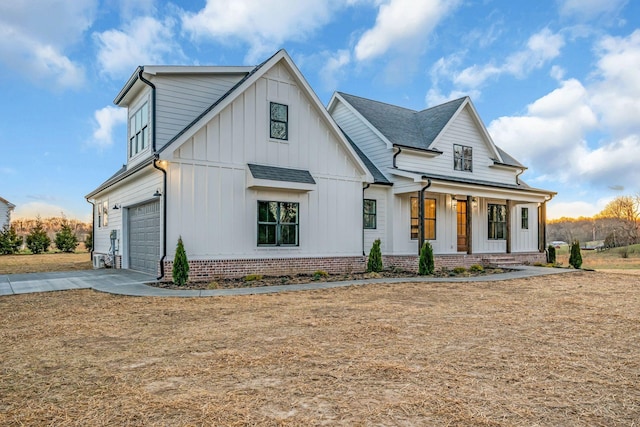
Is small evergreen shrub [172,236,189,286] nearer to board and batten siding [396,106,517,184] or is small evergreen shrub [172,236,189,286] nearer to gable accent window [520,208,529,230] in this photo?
board and batten siding [396,106,517,184]

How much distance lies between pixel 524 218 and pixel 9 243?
3622 centimetres

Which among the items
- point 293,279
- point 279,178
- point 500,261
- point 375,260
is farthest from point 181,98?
point 500,261

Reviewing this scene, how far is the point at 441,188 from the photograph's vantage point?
16219mm

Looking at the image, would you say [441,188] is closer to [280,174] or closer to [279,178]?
[280,174]

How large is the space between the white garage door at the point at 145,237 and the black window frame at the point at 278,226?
3137 millimetres

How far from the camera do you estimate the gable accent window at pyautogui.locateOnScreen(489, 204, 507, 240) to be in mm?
20156

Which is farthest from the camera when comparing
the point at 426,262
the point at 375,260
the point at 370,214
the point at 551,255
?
the point at 551,255

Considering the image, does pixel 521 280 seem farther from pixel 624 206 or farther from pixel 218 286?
pixel 624 206

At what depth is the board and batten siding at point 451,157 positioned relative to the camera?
709 inches

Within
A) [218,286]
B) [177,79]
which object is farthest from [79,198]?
[218,286]

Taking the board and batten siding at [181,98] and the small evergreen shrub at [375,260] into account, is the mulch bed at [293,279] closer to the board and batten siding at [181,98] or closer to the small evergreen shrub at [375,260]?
the small evergreen shrub at [375,260]

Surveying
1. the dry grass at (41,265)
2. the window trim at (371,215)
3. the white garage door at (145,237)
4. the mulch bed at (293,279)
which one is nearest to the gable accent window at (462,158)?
the window trim at (371,215)

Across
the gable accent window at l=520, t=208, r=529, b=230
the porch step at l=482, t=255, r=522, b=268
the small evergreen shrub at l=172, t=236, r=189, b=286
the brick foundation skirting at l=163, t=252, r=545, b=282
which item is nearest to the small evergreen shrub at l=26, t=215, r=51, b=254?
the brick foundation skirting at l=163, t=252, r=545, b=282

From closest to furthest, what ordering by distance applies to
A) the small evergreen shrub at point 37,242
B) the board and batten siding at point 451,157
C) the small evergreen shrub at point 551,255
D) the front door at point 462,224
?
the board and batten siding at point 451,157, the front door at point 462,224, the small evergreen shrub at point 551,255, the small evergreen shrub at point 37,242
